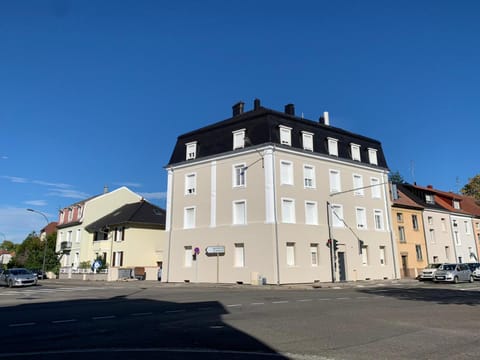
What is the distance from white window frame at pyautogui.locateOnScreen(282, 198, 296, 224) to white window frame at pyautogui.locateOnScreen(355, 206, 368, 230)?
7914 mm

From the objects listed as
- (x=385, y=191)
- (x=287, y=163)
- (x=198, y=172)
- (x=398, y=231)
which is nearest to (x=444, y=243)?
(x=398, y=231)

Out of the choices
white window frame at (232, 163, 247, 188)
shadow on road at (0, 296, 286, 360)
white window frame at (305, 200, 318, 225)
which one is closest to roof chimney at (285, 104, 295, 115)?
white window frame at (232, 163, 247, 188)

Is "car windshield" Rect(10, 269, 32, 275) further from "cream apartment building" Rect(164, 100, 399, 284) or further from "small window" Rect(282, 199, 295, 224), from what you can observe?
"small window" Rect(282, 199, 295, 224)

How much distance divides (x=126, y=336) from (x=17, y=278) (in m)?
29.1

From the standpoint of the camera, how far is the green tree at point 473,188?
184 feet

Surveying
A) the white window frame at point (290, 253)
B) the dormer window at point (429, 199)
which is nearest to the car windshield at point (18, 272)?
the white window frame at point (290, 253)

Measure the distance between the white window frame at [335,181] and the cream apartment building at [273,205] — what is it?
0.09 meters

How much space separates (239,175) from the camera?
32.9 m

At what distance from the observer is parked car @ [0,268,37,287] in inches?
1276

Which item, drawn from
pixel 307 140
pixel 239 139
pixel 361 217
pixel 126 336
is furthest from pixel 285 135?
pixel 126 336

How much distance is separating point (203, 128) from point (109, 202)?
980 inches

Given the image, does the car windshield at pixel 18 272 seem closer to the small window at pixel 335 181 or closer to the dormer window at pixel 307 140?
the dormer window at pixel 307 140

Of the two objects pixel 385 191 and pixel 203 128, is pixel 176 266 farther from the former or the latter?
pixel 385 191

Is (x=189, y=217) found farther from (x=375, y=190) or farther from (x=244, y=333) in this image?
(x=244, y=333)
